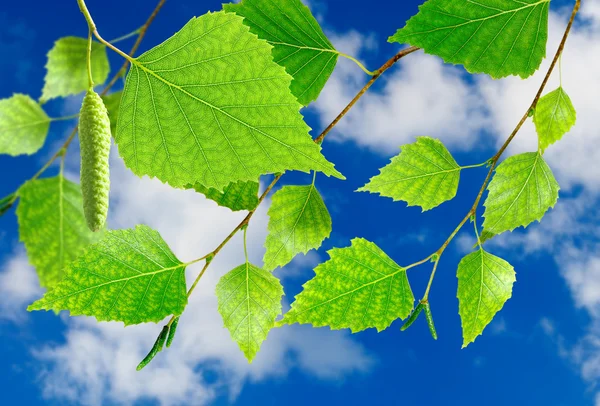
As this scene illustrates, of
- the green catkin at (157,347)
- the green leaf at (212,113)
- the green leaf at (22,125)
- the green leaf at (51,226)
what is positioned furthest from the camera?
the green leaf at (22,125)

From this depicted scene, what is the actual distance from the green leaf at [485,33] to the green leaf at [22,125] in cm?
104

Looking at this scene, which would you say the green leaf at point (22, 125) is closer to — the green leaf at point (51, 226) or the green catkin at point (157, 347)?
the green leaf at point (51, 226)

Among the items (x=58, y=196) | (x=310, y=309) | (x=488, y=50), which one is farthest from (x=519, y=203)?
(x=58, y=196)

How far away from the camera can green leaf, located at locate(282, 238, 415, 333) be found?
79cm

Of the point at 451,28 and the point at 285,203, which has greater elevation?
the point at 451,28

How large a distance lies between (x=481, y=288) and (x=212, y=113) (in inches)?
19.4

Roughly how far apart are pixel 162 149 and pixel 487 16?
44 cm

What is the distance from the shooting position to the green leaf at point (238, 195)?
2.54 ft

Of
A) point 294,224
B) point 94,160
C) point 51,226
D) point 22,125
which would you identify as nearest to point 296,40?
point 294,224

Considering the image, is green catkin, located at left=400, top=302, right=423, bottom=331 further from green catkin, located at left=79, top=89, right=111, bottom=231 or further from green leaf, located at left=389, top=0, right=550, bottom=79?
green catkin, located at left=79, top=89, right=111, bottom=231

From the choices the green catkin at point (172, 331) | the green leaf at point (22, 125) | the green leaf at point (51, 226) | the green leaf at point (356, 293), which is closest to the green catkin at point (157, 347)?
the green catkin at point (172, 331)

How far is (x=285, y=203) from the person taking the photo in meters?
0.86

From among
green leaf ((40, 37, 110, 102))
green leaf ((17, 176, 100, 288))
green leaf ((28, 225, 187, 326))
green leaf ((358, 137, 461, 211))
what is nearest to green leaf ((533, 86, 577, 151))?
green leaf ((358, 137, 461, 211))

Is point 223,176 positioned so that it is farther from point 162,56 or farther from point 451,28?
point 451,28
